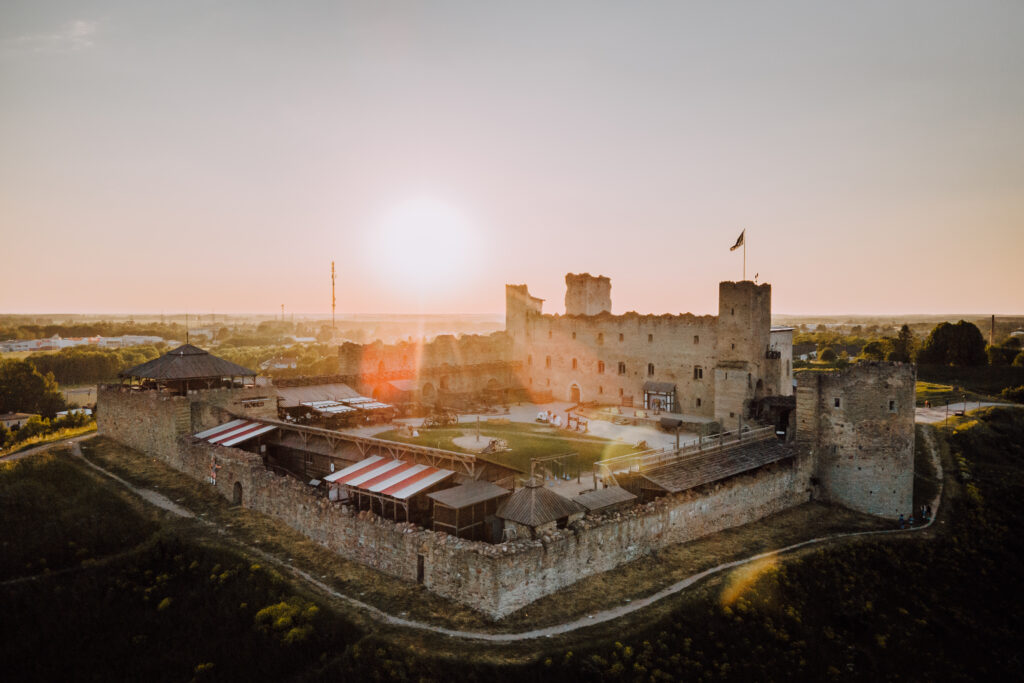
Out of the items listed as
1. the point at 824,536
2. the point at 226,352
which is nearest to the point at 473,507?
the point at 824,536

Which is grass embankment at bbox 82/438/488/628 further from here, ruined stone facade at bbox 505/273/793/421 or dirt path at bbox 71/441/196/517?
ruined stone facade at bbox 505/273/793/421

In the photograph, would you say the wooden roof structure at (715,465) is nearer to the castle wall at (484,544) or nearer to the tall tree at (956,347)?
the castle wall at (484,544)

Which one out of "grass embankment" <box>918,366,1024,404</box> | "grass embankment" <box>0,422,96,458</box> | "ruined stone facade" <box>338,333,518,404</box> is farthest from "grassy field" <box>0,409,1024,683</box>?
"grass embankment" <box>918,366,1024,404</box>

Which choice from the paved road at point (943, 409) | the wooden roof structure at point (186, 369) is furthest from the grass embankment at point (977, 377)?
the wooden roof structure at point (186, 369)

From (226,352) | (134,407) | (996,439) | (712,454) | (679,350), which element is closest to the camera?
(712,454)

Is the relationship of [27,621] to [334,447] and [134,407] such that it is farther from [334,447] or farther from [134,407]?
[134,407]

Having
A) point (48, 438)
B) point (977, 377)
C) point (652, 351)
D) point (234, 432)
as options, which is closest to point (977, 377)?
point (977, 377)
